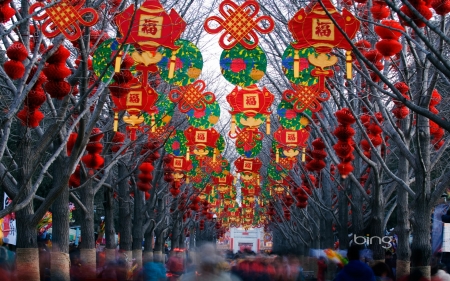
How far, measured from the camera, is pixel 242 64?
39.0 feet

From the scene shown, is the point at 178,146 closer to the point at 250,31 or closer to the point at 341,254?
the point at 341,254

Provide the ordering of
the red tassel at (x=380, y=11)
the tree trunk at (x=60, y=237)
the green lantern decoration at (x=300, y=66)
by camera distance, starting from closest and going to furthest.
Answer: the red tassel at (x=380, y=11) → the green lantern decoration at (x=300, y=66) → the tree trunk at (x=60, y=237)

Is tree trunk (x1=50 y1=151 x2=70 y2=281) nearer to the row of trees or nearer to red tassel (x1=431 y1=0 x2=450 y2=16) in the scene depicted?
the row of trees

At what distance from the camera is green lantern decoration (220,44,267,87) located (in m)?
11.7

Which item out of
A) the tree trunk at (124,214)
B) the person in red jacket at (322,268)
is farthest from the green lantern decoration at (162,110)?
the person in red jacket at (322,268)

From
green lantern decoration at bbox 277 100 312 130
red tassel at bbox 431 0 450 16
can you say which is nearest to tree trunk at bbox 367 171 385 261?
green lantern decoration at bbox 277 100 312 130

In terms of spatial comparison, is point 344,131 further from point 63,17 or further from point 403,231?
point 63,17

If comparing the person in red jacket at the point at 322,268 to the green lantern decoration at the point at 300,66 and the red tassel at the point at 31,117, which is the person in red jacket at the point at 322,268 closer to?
the green lantern decoration at the point at 300,66

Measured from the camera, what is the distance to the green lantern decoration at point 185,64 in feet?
40.0

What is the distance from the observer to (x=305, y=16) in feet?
32.6

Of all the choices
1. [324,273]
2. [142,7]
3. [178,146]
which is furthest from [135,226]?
[142,7]

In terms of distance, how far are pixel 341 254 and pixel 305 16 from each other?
9183 mm

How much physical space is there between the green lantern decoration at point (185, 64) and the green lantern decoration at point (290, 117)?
12.4 ft

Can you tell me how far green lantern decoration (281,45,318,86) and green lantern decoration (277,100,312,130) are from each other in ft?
8.29
